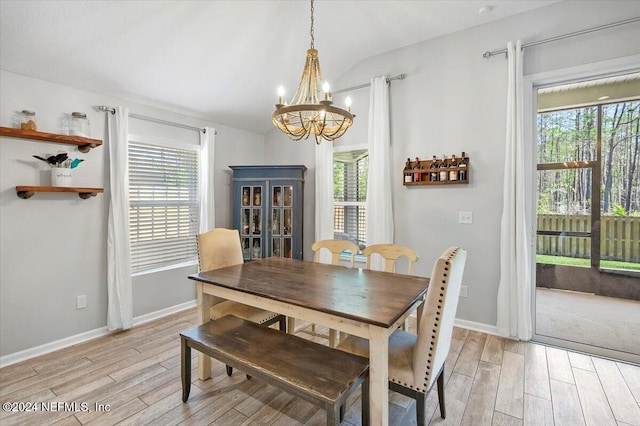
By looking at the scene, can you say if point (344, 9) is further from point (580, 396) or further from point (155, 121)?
point (580, 396)

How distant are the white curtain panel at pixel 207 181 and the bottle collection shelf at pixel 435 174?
7.90ft

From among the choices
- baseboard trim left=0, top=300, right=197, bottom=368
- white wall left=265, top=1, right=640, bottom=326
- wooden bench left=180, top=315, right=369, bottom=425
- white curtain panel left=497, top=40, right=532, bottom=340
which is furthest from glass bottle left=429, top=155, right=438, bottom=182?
baseboard trim left=0, top=300, right=197, bottom=368

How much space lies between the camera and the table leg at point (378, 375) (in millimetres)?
1458

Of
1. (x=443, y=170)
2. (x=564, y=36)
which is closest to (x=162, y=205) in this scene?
(x=443, y=170)

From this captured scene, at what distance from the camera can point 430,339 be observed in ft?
4.84

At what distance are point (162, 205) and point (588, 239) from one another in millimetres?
4466

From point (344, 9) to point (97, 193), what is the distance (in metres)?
2.96

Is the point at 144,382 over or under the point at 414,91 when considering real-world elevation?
under

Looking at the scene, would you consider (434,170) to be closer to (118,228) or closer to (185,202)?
(185,202)

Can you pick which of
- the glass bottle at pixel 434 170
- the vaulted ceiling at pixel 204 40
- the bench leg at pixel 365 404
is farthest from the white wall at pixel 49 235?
the glass bottle at pixel 434 170

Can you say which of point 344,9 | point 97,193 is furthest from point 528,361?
point 97,193

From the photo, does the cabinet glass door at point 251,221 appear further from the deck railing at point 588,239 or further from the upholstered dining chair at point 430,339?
the deck railing at point 588,239

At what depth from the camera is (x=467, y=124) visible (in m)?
3.15

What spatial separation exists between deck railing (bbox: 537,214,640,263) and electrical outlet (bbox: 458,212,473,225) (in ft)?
2.04
